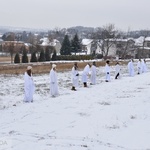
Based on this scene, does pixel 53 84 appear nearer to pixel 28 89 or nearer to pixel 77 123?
pixel 28 89

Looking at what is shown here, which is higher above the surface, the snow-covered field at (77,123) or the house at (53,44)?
the snow-covered field at (77,123)

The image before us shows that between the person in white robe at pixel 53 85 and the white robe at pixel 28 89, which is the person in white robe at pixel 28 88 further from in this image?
the person in white robe at pixel 53 85

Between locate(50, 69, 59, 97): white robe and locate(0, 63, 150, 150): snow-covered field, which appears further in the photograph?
locate(50, 69, 59, 97): white robe

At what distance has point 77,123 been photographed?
10.9m

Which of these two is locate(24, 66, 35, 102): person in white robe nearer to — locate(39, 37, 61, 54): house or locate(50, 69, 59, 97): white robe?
locate(50, 69, 59, 97): white robe

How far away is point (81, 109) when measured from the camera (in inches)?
524

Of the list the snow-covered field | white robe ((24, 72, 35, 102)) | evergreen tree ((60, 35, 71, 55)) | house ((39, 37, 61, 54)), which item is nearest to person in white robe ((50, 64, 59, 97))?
the snow-covered field

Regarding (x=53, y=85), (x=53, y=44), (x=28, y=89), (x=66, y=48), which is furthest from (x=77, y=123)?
(x=53, y=44)

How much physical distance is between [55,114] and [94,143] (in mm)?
3810

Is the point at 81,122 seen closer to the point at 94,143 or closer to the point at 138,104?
the point at 94,143

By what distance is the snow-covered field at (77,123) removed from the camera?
28.7 feet

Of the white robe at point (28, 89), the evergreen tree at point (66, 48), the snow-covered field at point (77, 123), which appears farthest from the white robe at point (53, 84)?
the evergreen tree at point (66, 48)

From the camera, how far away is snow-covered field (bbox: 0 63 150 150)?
8750 mm

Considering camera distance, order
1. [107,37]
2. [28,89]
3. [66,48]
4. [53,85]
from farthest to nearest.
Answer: [107,37]
[66,48]
[53,85]
[28,89]
